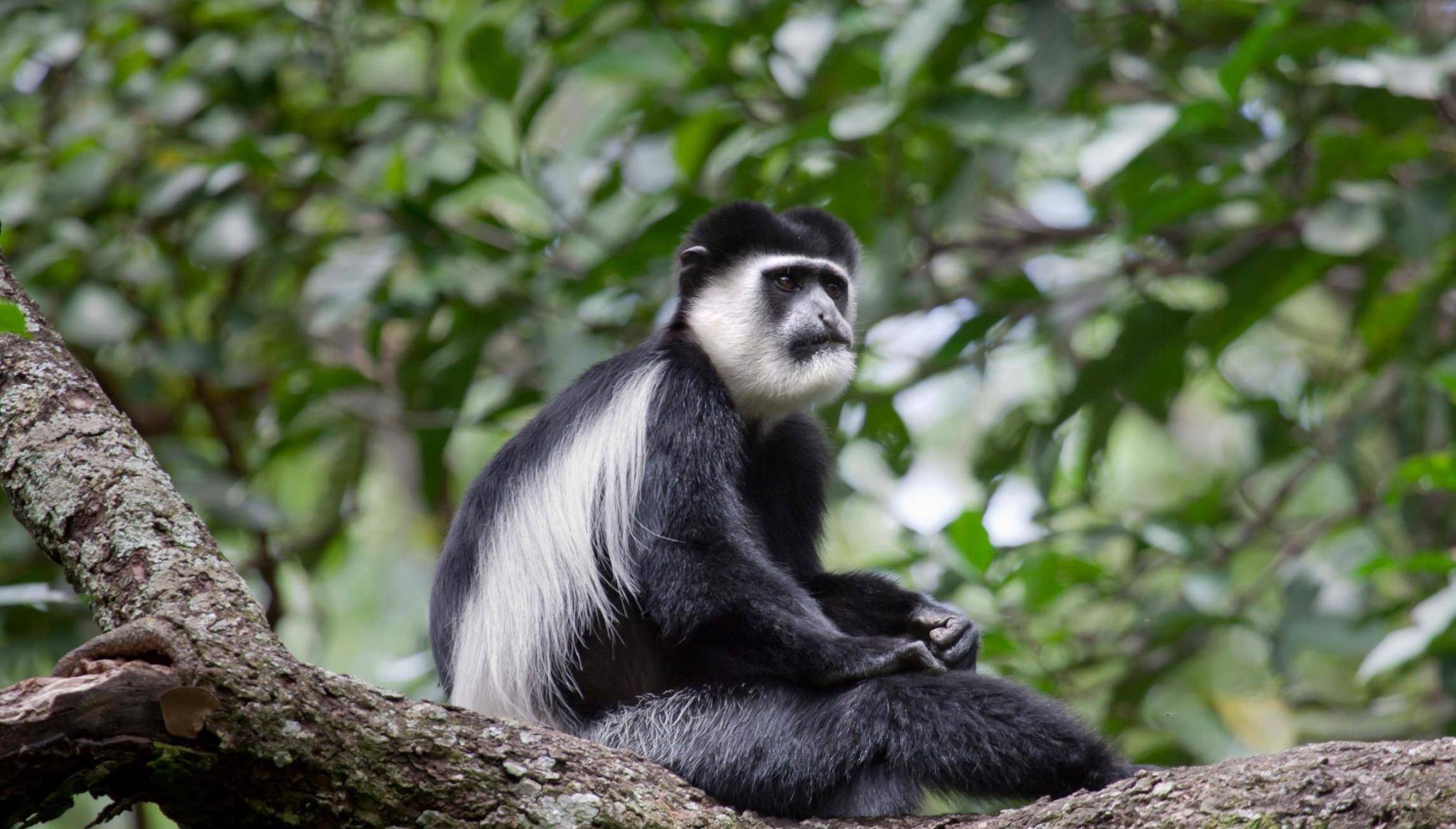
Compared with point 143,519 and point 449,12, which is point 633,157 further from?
point 143,519

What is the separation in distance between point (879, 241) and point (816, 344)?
793 mm

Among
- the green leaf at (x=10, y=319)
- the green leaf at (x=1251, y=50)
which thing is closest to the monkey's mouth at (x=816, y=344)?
the green leaf at (x=1251, y=50)

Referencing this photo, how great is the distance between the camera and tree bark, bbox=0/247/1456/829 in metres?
1.28

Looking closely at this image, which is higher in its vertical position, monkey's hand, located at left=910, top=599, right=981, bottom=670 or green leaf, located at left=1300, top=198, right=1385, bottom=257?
green leaf, located at left=1300, top=198, right=1385, bottom=257

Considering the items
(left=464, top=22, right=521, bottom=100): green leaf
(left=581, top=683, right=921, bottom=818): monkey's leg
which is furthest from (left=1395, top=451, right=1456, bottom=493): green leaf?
(left=464, top=22, right=521, bottom=100): green leaf

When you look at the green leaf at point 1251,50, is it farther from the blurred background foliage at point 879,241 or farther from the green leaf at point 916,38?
the green leaf at point 916,38

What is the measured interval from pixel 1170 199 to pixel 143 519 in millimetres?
2224

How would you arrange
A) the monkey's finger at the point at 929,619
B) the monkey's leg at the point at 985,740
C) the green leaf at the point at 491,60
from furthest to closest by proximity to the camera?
the green leaf at the point at 491,60 → the monkey's finger at the point at 929,619 → the monkey's leg at the point at 985,740

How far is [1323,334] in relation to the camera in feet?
15.7

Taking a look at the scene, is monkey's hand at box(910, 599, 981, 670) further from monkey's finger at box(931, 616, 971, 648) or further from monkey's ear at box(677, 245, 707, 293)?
monkey's ear at box(677, 245, 707, 293)

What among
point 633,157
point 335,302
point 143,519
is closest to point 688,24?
point 633,157

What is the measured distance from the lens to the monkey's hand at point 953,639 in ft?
7.37

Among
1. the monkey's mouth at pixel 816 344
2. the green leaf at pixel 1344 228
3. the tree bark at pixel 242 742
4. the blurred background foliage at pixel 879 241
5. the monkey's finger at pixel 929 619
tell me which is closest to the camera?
the tree bark at pixel 242 742

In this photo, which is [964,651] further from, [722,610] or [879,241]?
[879,241]
